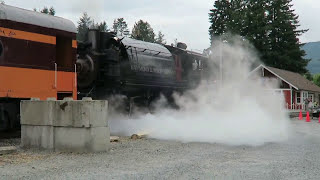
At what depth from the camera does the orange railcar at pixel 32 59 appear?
1038cm

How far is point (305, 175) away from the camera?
6.90 m

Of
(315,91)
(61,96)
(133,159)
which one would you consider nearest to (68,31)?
(61,96)

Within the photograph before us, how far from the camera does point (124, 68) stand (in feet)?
48.3

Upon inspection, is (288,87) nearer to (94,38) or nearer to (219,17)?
(219,17)

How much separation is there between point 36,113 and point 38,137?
0.59 metres

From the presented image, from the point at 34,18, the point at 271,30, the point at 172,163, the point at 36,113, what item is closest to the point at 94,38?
the point at 34,18

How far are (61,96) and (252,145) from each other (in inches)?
220

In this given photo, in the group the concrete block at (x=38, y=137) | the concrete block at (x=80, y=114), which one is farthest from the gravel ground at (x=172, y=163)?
the concrete block at (x=80, y=114)

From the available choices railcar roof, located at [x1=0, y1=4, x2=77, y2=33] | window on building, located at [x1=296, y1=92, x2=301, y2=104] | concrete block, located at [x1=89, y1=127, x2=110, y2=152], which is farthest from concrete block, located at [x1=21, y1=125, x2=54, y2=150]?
window on building, located at [x1=296, y1=92, x2=301, y2=104]

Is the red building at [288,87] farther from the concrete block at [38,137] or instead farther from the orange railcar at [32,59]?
the concrete block at [38,137]

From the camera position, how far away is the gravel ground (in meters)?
6.87

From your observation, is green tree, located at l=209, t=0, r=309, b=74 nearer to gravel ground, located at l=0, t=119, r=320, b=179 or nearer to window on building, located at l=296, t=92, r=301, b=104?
window on building, located at l=296, t=92, r=301, b=104

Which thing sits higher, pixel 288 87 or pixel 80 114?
pixel 288 87

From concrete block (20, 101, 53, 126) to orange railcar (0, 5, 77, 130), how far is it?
0.57 metres
